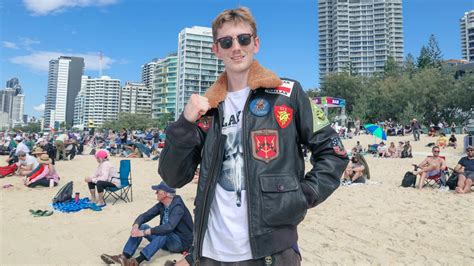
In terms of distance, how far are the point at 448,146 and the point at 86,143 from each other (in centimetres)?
3428

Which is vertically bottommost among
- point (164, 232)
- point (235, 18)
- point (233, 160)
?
point (164, 232)

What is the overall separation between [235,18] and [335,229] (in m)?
5.17

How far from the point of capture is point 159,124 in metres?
97.9

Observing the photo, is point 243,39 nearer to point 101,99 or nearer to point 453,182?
point 453,182

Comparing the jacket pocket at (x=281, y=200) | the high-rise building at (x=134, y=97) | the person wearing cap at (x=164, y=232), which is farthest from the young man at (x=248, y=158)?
the high-rise building at (x=134, y=97)

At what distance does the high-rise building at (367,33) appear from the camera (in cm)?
12925

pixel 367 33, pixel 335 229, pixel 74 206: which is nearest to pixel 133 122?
pixel 74 206

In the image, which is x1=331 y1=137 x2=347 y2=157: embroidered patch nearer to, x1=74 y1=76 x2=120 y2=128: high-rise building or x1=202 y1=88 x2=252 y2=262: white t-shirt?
x1=202 y1=88 x2=252 y2=262: white t-shirt

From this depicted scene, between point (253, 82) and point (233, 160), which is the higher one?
point (253, 82)

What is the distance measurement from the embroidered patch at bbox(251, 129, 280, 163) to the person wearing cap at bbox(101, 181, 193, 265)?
3.30 meters

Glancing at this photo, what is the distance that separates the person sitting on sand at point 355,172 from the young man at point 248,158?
1005 cm

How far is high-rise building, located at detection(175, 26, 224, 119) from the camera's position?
397 feet

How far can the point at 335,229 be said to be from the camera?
5.84 metres

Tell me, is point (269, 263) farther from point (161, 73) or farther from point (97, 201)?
point (161, 73)
